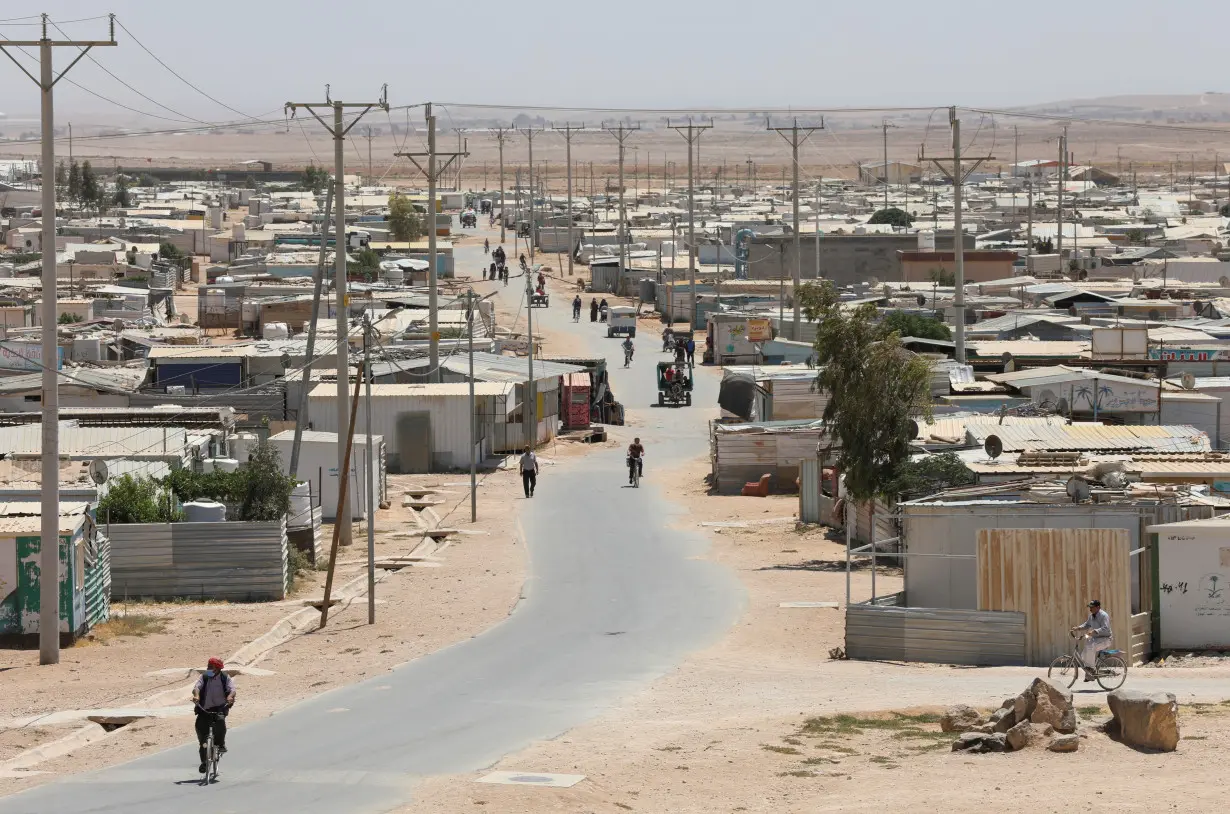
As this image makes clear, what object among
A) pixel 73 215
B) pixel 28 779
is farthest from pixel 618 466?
pixel 73 215

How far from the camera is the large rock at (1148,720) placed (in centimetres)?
1416

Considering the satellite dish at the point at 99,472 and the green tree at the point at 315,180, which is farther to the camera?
the green tree at the point at 315,180

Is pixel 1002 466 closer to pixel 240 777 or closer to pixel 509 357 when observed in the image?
pixel 240 777

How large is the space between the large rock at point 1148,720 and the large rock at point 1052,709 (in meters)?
0.40

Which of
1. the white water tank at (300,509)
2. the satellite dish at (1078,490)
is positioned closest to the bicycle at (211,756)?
the satellite dish at (1078,490)

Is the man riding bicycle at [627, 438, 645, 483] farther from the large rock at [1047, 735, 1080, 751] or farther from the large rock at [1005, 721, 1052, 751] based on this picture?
the large rock at [1047, 735, 1080, 751]

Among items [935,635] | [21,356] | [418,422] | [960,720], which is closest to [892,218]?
[21,356]

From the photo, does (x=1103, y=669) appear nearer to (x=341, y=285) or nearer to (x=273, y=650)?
(x=273, y=650)

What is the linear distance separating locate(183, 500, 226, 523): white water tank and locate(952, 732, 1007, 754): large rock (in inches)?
535

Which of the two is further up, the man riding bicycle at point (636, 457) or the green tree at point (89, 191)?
the green tree at point (89, 191)

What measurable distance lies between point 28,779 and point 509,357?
3153 cm

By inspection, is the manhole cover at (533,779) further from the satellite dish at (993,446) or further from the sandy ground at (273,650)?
the satellite dish at (993,446)

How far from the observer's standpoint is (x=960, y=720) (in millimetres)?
15469

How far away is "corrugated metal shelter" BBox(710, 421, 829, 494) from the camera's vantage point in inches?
1374
